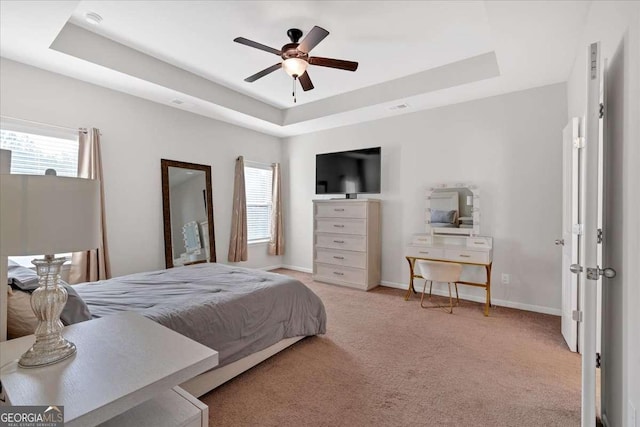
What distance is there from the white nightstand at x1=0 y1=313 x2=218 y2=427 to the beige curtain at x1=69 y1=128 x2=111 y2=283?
236 cm

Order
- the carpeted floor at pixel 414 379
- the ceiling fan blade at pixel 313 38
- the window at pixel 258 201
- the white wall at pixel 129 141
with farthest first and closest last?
the window at pixel 258 201 → the white wall at pixel 129 141 → the ceiling fan blade at pixel 313 38 → the carpeted floor at pixel 414 379

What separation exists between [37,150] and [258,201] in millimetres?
3074

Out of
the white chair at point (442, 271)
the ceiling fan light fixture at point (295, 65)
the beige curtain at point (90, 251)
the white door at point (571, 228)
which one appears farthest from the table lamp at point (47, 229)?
the white chair at point (442, 271)

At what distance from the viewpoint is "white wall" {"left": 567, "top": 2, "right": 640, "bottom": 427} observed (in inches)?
46.6

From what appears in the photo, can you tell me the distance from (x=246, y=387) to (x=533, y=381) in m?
2.00

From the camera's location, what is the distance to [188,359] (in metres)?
1.03

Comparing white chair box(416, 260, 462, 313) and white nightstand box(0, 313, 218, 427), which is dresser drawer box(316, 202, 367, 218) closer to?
white chair box(416, 260, 462, 313)

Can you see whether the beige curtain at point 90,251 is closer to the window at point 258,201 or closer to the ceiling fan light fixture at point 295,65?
the window at point 258,201

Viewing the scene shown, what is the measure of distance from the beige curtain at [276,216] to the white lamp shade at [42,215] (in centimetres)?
463

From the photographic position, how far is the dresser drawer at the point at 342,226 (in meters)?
4.37

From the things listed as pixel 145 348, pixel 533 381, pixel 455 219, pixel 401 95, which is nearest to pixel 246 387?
pixel 145 348

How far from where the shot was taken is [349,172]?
4723 millimetres

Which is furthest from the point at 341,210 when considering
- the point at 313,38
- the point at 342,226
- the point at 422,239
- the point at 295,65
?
the point at 313,38

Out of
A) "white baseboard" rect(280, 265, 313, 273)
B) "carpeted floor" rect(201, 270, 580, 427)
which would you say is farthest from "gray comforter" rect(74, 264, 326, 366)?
"white baseboard" rect(280, 265, 313, 273)
